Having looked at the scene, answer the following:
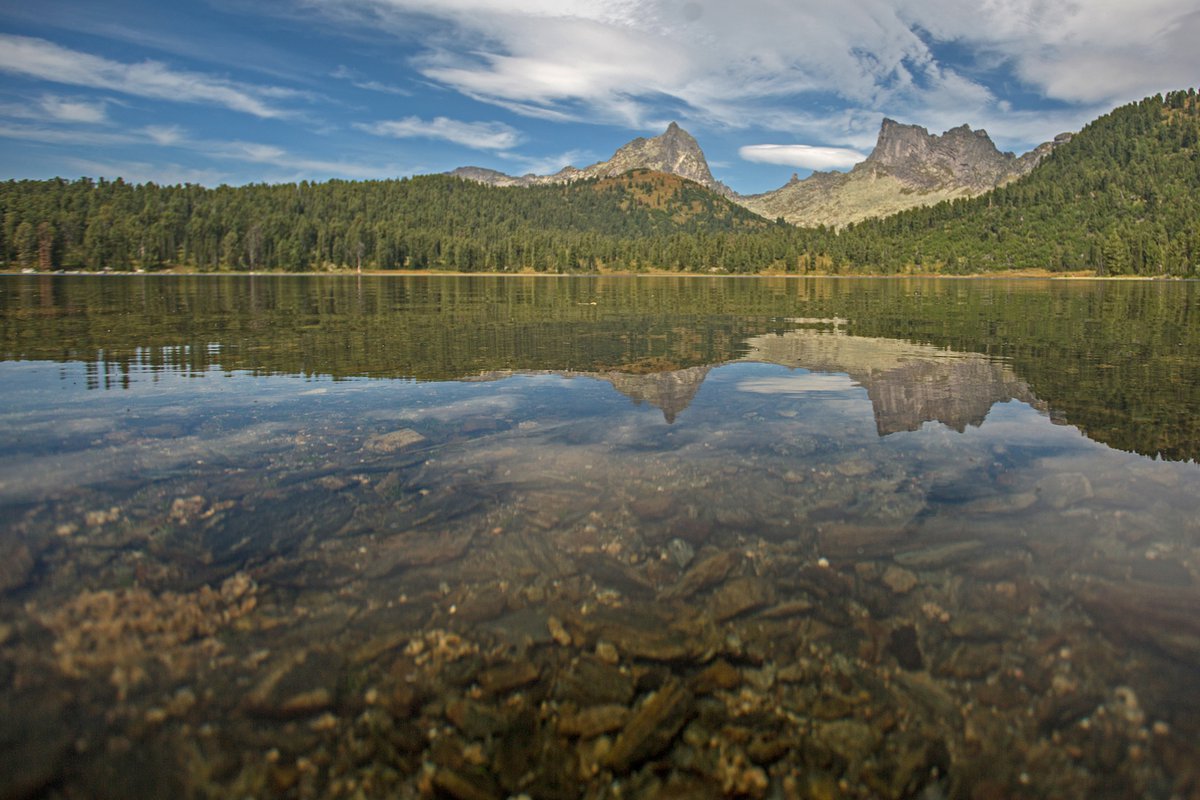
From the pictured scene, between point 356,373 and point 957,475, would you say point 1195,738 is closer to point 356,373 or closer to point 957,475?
point 957,475

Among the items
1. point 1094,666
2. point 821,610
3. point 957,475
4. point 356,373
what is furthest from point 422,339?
point 1094,666

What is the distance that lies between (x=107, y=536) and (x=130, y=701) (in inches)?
187

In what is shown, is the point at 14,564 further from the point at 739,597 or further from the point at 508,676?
the point at 739,597

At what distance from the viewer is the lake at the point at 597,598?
6062 millimetres

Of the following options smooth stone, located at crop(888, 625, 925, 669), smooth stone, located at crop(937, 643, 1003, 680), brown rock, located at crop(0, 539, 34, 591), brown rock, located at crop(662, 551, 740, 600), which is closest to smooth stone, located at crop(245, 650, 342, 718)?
brown rock, located at crop(662, 551, 740, 600)

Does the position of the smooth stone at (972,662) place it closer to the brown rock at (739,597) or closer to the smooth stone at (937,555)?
the smooth stone at (937,555)

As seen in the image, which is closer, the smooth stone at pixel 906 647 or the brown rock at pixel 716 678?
the brown rock at pixel 716 678

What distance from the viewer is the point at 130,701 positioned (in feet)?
21.4

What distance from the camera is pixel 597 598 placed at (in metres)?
8.73

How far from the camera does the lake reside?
6.06m

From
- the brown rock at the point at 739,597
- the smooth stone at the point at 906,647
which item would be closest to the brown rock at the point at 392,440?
the brown rock at the point at 739,597

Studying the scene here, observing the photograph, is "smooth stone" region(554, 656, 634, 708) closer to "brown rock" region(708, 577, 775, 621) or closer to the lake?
the lake

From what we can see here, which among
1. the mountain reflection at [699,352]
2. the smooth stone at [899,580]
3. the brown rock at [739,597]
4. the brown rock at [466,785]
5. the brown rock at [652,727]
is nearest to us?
the brown rock at [466,785]

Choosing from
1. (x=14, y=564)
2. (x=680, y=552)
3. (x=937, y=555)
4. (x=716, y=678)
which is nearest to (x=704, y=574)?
(x=680, y=552)
